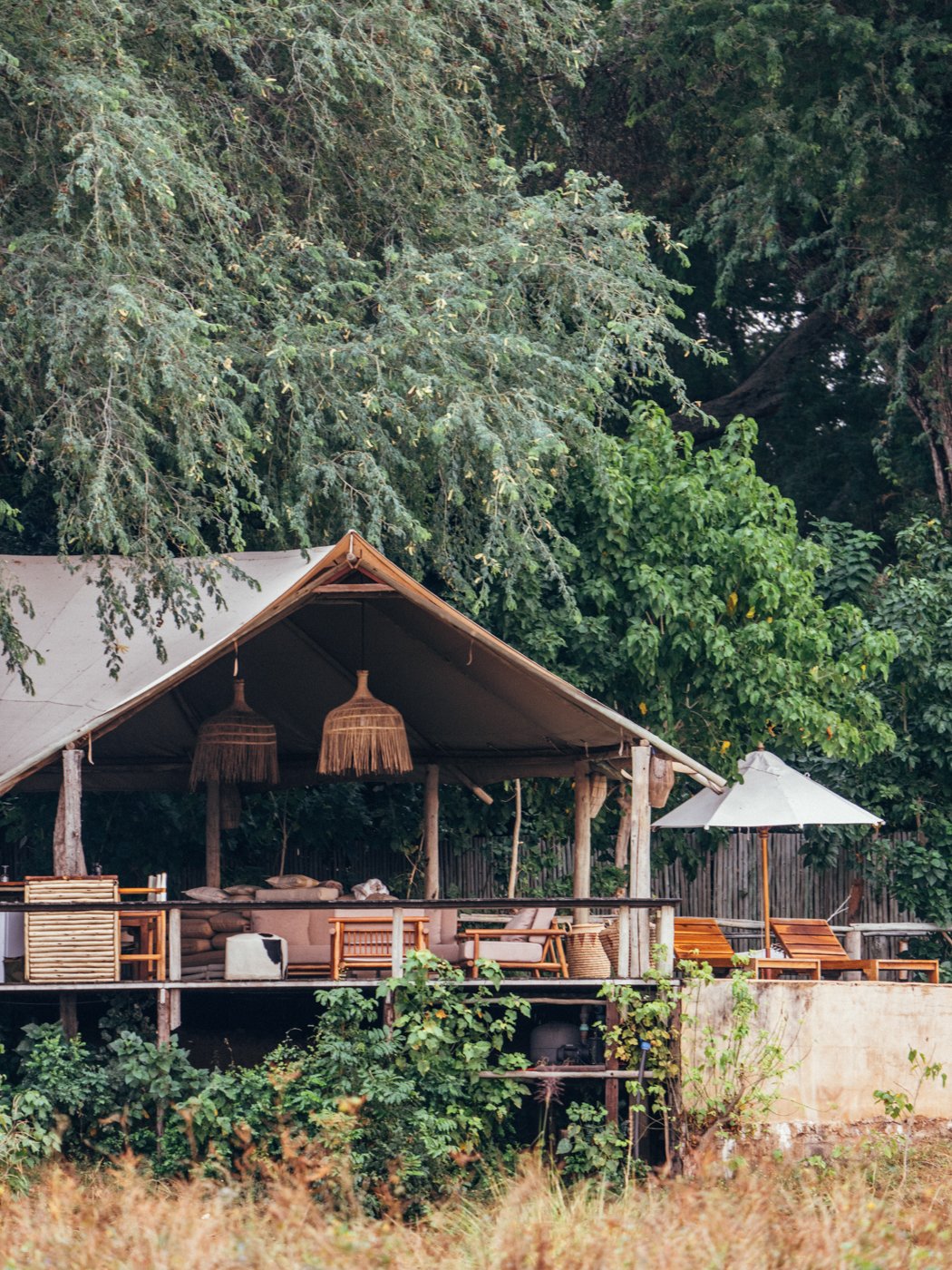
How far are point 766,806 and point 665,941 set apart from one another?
287 centimetres

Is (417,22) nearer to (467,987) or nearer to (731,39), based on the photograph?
(731,39)

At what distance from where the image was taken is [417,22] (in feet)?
46.7

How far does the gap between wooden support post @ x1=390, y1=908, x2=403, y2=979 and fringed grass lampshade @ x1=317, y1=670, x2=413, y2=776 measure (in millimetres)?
1365

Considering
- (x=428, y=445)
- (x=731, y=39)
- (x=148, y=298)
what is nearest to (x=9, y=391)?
(x=148, y=298)

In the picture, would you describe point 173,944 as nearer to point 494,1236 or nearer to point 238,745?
point 238,745

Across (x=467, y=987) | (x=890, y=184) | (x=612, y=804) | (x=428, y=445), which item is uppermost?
(x=890, y=184)

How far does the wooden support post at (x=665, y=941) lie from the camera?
10.8m

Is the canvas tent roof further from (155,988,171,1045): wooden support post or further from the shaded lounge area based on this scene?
(155,988,171,1045): wooden support post

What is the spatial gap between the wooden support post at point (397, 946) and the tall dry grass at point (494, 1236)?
241 cm

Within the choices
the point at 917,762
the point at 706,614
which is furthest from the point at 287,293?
the point at 917,762

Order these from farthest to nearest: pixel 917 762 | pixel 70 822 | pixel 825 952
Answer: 1. pixel 917 762
2. pixel 825 952
3. pixel 70 822

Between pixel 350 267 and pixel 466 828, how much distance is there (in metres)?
5.08

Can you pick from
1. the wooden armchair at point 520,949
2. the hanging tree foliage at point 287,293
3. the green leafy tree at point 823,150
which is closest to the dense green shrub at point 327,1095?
the wooden armchair at point 520,949

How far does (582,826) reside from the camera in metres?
12.7
